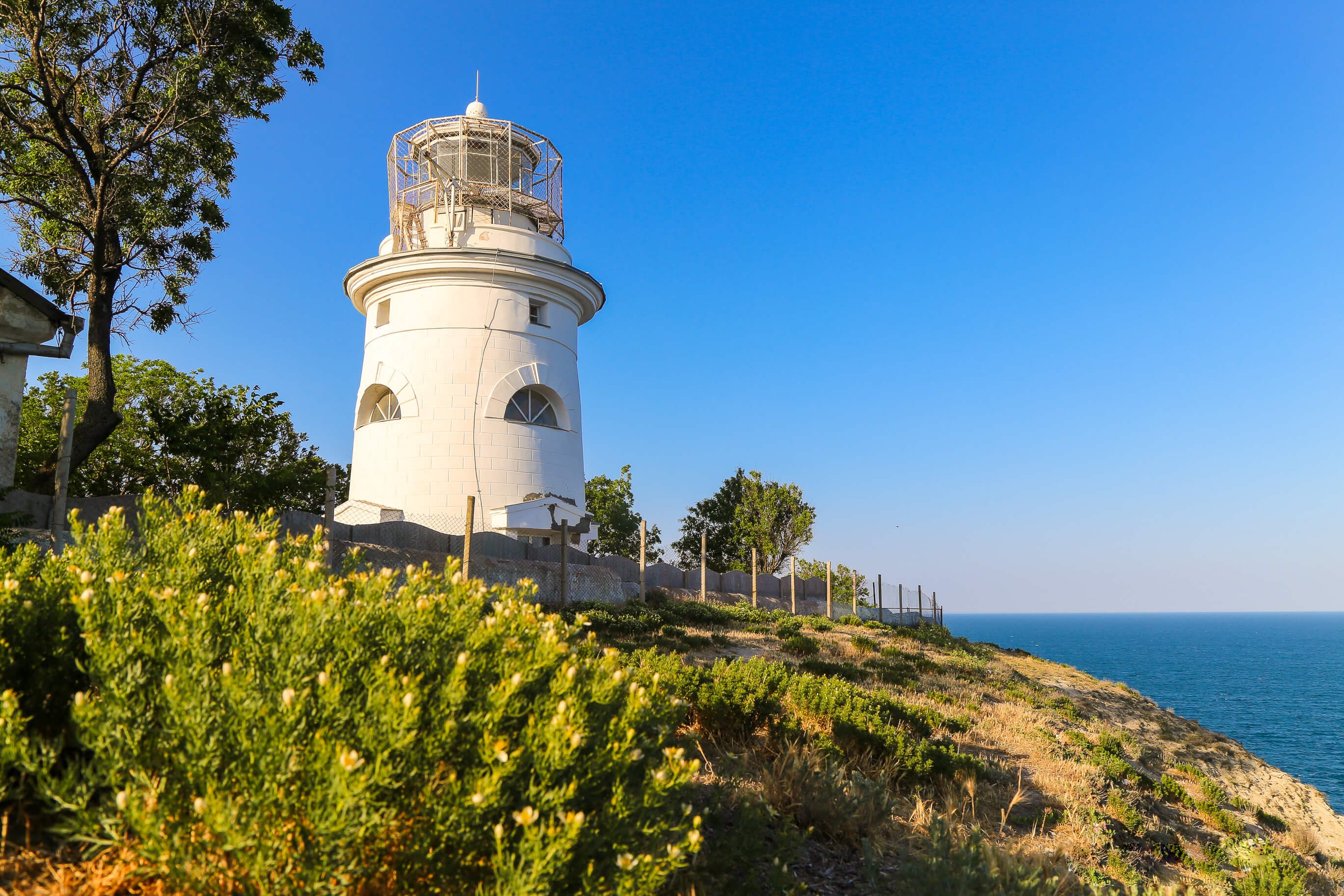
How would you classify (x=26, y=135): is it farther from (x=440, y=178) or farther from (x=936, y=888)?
(x=936, y=888)

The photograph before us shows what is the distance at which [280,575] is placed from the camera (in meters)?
3.71

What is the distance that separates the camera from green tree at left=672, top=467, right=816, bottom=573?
148 ft

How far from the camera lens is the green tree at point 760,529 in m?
45.2

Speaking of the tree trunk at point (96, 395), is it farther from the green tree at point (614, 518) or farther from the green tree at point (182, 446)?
the green tree at point (614, 518)

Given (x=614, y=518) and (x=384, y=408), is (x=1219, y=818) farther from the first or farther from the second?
(x=614, y=518)

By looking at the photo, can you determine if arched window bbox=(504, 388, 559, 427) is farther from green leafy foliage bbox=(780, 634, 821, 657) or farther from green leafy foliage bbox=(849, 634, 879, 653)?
green leafy foliage bbox=(849, 634, 879, 653)

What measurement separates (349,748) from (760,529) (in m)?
42.8

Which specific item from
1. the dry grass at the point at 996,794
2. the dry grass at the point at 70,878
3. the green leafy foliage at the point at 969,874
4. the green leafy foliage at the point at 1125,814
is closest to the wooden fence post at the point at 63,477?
the dry grass at the point at 70,878

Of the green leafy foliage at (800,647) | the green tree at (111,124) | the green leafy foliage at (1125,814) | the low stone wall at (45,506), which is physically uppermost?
the green tree at (111,124)

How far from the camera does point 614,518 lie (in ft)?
137

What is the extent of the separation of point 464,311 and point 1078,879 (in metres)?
18.5

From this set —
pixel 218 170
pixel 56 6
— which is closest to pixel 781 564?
pixel 218 170

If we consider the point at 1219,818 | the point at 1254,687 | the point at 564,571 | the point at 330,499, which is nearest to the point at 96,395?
the point at 330,499

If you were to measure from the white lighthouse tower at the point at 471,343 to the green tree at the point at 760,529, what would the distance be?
2389 centimetres
